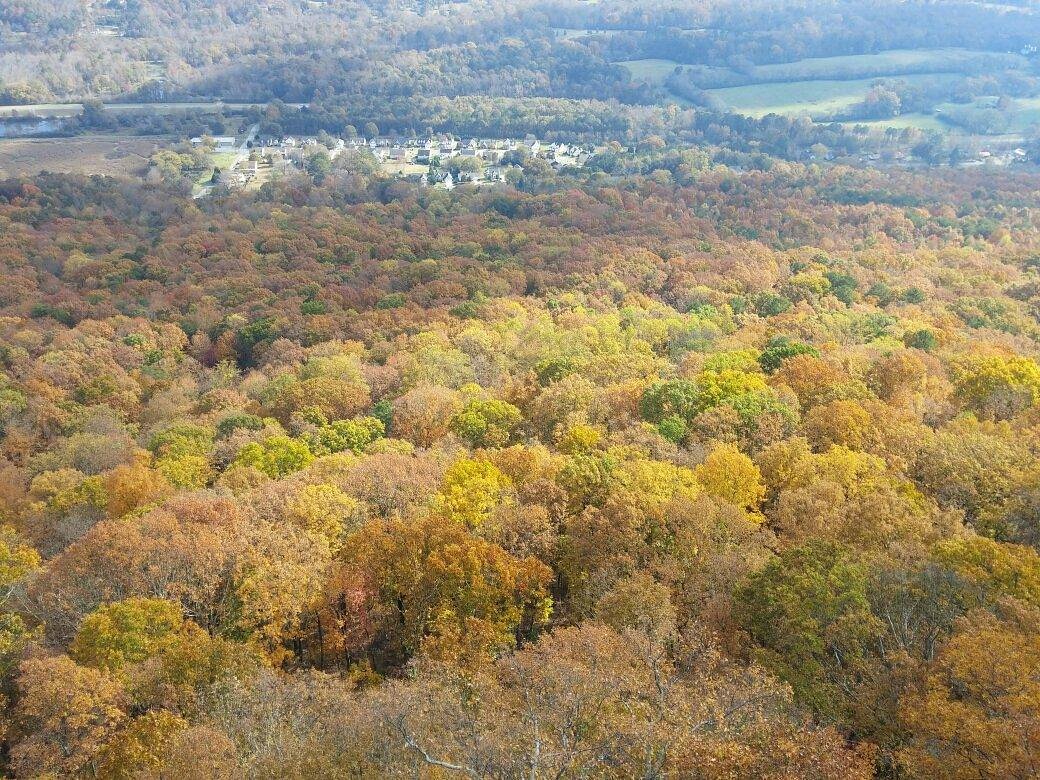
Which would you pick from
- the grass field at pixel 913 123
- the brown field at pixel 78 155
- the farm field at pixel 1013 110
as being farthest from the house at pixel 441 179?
the farm field at pixel 1013 110

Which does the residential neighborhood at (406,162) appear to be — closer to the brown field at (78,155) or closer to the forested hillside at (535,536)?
the brown field at (78,155)

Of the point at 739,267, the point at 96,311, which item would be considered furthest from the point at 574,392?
the point at 96,311

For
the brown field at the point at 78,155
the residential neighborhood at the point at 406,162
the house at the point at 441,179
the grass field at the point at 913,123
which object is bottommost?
the house at the point at 441,179

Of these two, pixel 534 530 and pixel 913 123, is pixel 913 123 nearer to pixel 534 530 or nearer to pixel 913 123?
pixel 913 123

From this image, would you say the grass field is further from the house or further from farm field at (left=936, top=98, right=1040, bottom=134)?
the house

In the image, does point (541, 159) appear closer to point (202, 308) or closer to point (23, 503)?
point (202, 308)

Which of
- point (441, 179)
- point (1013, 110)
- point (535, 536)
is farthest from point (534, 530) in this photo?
point (1013, 110)
